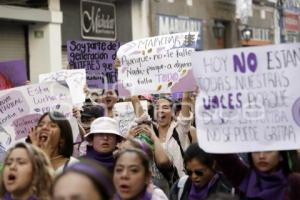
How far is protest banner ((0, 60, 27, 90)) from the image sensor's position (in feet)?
25.4

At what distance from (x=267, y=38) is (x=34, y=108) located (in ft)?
70.6

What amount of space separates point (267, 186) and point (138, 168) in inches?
29.4

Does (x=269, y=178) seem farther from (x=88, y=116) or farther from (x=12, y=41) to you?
(x=12, y=41)

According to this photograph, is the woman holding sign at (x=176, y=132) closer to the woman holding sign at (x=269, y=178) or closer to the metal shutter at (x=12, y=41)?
the woman holding sign at (x=269, y=178)

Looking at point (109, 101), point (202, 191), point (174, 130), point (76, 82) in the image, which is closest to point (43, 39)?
point (76, 82)

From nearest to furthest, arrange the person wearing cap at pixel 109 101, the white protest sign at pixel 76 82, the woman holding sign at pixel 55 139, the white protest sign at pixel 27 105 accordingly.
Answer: the woman holding sign at pixel 55 139, the white protest sign at pixel 27 105, the person wearing cap at pixel 109 101, the white protest sign at pixel 76 82

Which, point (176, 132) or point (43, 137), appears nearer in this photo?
point (43, 137)

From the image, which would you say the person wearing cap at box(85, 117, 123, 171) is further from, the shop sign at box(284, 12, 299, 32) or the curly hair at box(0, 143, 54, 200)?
the shop sign at box(284, 12, 299, 32)

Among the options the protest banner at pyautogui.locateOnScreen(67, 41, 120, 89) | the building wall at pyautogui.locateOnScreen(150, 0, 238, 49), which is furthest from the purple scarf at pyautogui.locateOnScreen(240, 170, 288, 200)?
the building wall at pyautogui.locateOnScreen(150, 0, 238, 49)

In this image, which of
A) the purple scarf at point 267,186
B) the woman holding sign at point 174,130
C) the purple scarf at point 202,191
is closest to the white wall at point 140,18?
the woman holding sign at point 174,130

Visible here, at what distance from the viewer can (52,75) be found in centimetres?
872

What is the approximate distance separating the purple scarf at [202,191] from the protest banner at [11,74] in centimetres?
370

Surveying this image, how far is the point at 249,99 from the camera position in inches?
164

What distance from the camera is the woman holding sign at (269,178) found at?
13.1ft
